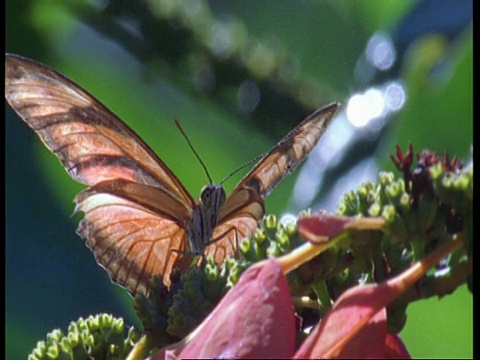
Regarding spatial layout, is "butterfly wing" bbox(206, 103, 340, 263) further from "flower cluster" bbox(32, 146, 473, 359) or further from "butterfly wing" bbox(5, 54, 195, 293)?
"flower cluster" bbox(32, 146, 473, 359)

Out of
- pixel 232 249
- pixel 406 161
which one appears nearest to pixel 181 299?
pixel 406 161

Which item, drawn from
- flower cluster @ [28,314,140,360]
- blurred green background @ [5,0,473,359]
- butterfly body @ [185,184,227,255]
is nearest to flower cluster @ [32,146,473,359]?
flower cluster @ [28,314,140,360]

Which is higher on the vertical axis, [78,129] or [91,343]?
[78,129]

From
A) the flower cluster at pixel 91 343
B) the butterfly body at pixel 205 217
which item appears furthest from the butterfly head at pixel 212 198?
the flower cluster at pixel 91 343

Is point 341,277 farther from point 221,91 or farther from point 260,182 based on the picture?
point 221,91

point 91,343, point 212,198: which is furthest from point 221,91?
point 91,343

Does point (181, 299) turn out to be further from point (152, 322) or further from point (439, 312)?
point (439, 312)
